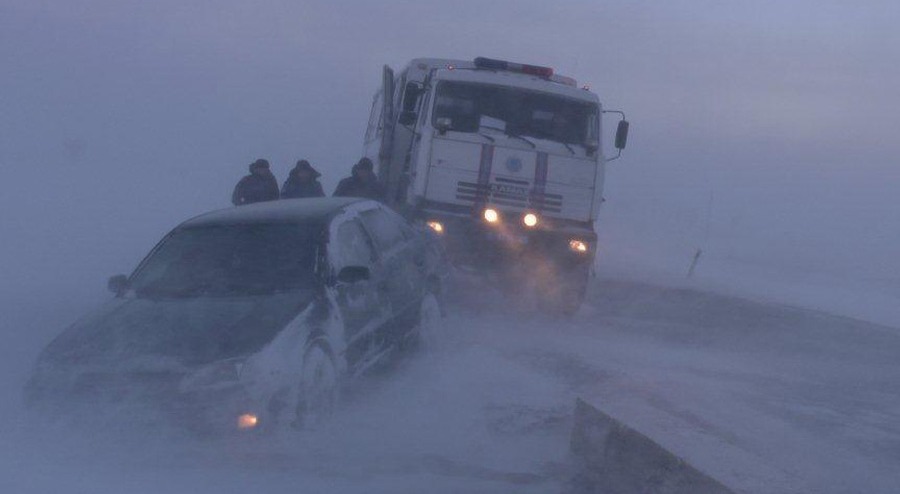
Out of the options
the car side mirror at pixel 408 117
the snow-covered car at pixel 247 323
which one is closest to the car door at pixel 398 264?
the snow-covered car at pixel 247 323

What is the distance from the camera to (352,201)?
9281mm

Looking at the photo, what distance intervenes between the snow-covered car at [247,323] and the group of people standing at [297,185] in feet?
13.5

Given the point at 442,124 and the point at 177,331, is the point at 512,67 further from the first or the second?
the point at 177,331

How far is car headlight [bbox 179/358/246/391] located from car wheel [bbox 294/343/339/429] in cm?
56

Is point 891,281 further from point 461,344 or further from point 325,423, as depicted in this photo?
point 325,423

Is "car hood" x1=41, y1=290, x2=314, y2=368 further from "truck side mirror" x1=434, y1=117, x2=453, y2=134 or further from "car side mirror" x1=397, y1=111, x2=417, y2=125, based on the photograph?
"car side mirror" x1=397, y1=111, x2=417, y2=125

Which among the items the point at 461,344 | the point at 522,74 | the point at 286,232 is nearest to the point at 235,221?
the point at 286,232

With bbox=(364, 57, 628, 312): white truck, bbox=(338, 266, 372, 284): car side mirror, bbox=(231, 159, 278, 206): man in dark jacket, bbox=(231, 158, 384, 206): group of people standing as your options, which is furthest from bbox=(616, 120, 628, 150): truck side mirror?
bbox=(338, 266, 372, 284): car side mirror

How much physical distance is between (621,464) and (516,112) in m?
8.12

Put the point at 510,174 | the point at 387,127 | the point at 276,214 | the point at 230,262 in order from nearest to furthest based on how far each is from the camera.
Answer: the point at 230,262
the point at 276,214
the point at 510,174
the point at 387,127

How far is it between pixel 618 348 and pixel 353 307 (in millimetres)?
4226

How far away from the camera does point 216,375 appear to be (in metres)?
6.43

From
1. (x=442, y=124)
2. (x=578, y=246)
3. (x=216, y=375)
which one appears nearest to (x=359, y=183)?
(x=442, y=124)

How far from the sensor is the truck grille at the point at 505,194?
42.8 feet
